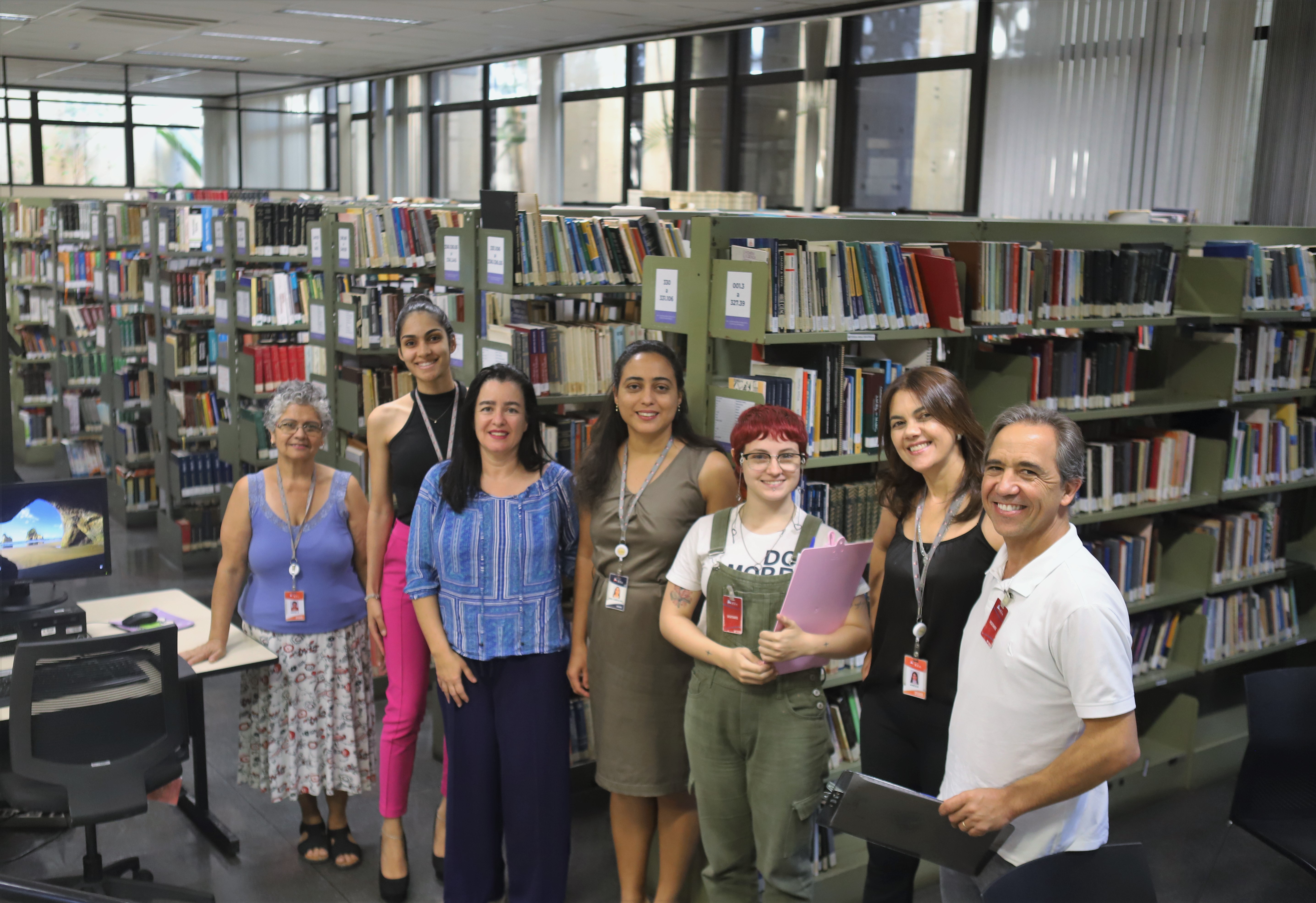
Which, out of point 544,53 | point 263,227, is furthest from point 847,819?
point 544,53

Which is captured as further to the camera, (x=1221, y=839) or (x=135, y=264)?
(x=135, y=264)

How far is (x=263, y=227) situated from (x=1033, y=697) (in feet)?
18.9

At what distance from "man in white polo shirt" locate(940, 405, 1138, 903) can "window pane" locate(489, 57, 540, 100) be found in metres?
12.8

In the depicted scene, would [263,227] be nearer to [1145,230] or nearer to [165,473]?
[165,473]

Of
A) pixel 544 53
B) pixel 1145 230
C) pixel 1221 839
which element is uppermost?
pixel 544 53

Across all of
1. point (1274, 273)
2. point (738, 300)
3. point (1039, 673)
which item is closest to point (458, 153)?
point (1274, 273)

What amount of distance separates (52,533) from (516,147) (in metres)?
11.8

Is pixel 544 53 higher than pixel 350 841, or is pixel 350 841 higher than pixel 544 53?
pixel 544 53

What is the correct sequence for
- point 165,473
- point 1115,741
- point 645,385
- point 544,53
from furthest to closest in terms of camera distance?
point 544,53, point 165,473, point 645,385, point 1115,741

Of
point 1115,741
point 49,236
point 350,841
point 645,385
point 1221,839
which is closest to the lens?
point 1115,741

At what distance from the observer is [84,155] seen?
17.2 meters

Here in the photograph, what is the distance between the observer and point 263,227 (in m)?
6.58

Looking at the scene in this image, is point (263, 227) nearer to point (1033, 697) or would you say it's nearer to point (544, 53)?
point (1033, 697)

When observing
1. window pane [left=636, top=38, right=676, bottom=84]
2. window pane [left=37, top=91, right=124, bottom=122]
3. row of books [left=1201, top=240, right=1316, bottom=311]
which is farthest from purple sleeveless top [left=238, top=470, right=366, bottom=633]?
window pane [left=37, top=91, right=124, bottom=122]
